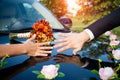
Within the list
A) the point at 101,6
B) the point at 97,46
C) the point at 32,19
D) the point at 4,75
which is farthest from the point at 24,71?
the point at 101,6

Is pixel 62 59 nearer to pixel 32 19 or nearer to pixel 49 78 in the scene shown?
pixel 49 78

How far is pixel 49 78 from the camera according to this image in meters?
2.26

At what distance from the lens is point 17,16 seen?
4641 mm

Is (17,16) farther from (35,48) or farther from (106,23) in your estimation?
(106,23)

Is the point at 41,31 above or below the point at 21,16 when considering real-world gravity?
below

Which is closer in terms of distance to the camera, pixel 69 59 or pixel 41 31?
pixel 69 59

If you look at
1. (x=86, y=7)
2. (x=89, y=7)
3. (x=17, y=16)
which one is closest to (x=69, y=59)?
(x=17, y=16)

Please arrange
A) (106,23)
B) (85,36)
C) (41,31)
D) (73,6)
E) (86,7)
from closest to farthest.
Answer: (85,36)
(106,23)
(41,31)
(86,7)
(73,6)

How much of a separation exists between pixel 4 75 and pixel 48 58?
22.7 inches

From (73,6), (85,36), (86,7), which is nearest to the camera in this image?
(85,36)

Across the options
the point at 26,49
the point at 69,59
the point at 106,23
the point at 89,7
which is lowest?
the point at 69,59

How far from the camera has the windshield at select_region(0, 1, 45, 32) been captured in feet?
14.3

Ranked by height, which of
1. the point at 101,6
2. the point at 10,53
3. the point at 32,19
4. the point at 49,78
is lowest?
the point at 49,78

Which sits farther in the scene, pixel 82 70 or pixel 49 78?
pixel 82 70
